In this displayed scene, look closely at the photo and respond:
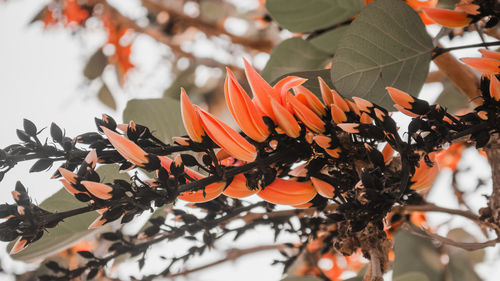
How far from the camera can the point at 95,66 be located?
129 cm

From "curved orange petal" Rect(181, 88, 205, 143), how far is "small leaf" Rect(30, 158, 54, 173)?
0.28 ft

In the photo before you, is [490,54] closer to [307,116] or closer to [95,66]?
[307,116]

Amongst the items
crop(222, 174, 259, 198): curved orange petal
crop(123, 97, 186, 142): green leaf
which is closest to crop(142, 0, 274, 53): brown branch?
crop(123, 97, 186, 142): green leaf

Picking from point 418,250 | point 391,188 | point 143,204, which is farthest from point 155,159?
point 418,250

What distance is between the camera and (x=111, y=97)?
1.37m

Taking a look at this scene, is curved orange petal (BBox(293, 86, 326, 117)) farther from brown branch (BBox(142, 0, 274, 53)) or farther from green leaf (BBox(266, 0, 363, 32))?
brown branch (BBox(142, 0, 274, 53))

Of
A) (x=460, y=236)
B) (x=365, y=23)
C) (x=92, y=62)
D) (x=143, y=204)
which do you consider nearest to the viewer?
(x=143, y=204)

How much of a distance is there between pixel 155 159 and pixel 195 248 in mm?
212

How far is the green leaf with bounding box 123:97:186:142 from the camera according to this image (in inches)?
Result: 19.4

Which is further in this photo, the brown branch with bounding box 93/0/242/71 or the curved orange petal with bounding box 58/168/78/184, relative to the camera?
the brown branch with bounding box 93/0/242/71

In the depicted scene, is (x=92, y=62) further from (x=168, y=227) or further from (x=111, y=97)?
(x=168, y=227)

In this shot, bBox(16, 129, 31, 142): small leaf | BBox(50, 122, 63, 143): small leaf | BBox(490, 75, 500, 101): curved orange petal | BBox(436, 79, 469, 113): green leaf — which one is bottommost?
BBox(436, 79, 469, 113): green leaf

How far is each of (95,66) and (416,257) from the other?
3.36 feet

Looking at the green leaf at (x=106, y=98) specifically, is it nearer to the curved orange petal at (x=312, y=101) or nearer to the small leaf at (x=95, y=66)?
the small leaf at (x=95, y=66)
